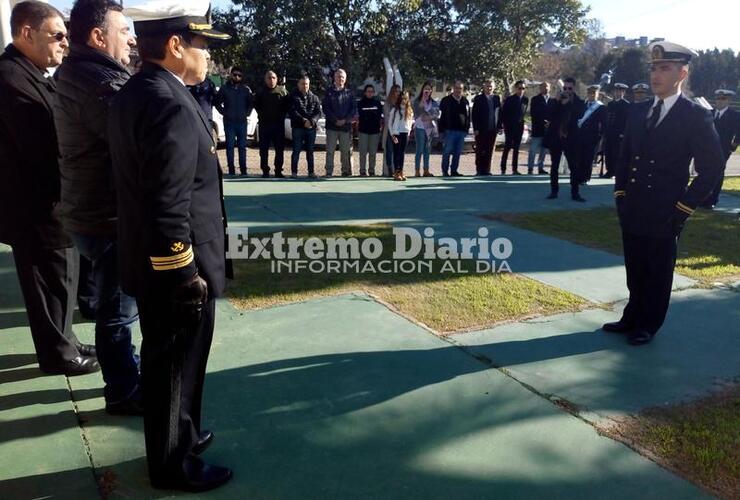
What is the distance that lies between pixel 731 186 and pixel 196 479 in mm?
13514

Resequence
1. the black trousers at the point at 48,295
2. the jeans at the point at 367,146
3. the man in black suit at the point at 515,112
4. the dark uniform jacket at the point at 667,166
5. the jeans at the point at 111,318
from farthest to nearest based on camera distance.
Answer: the man in black suit at the point at 515,112
the jeans at the point at 367,146
the dark uniform jacket at the point at 667,166
the black trousers at the point at 48,295
the jeans at the point at 111,318

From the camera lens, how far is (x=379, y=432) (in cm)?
302

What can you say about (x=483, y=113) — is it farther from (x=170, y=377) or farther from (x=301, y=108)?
(x=170, y=377)

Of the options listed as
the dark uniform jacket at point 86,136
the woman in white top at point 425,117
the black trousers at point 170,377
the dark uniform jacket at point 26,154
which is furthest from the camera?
the woman in white top at point 425,117

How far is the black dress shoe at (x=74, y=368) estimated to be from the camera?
138 inches

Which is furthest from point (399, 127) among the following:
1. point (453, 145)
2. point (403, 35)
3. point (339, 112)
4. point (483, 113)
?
point (403, 35)

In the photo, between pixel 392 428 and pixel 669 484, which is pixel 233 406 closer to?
pixel 392 428

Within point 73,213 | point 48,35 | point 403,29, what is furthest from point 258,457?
point 403,29

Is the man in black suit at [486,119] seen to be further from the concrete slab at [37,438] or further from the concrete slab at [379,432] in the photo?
the concrete slab at [37,438]

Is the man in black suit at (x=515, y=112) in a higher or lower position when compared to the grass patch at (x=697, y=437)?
higher

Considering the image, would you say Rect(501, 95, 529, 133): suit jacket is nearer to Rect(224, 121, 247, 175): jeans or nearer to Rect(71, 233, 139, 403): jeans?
Rect(224, 121, 247, 175): jeans

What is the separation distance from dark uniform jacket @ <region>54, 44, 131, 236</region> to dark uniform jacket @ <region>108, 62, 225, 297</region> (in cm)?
68

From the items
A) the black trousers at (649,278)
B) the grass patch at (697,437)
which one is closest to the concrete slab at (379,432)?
the grass patch at (697,437)

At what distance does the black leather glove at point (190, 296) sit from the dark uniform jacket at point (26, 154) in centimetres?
157
